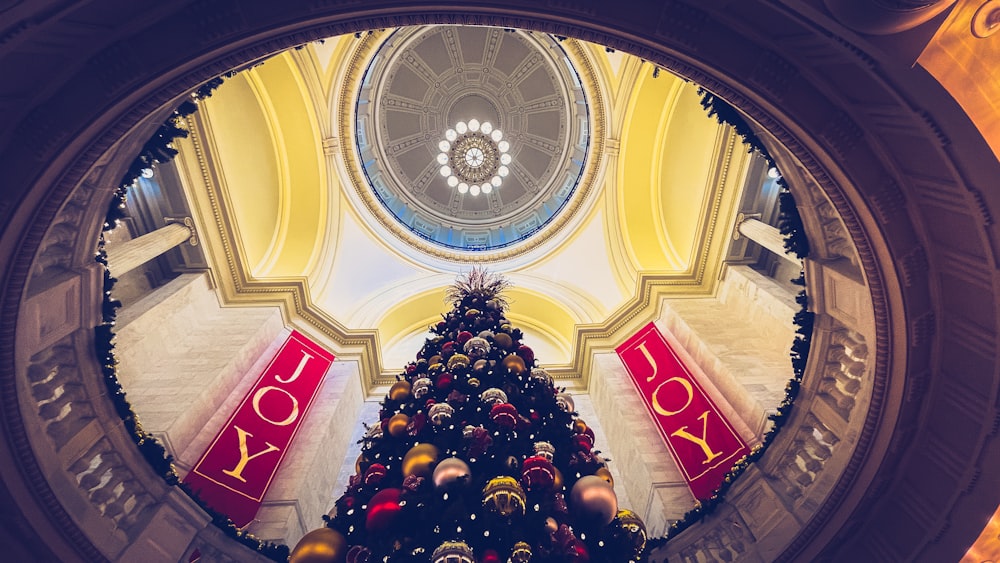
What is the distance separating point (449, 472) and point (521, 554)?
1.00 m

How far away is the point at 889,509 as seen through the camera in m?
4.91

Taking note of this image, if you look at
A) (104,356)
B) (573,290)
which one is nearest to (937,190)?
(104,356)

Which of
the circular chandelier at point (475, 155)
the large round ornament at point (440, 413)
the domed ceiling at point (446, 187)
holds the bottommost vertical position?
the large round ornament at point (440, 413)

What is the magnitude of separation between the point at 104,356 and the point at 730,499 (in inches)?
325

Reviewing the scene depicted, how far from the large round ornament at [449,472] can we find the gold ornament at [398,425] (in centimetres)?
138

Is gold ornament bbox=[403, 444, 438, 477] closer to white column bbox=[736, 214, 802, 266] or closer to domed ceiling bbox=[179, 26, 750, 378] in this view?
white column bbox=[736, 214, 802, 266]

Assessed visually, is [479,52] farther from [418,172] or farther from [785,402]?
[785,402]

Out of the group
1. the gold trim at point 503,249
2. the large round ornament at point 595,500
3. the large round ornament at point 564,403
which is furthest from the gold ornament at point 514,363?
the gold trim at point 503,249

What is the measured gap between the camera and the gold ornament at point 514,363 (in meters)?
6.30

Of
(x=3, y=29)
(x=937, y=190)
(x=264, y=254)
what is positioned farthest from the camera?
(x=264, y=254)

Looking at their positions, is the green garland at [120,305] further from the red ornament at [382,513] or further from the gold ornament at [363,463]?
the red ornament at [382,513]

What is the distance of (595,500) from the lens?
459 centimetres

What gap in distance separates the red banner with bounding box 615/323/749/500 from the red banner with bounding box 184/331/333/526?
7.59m

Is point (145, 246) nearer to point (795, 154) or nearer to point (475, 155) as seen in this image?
point (795, 154)
